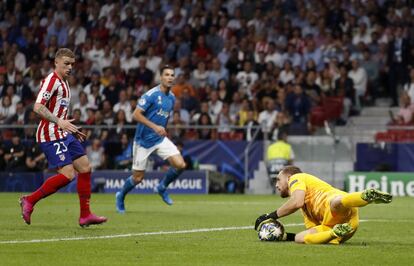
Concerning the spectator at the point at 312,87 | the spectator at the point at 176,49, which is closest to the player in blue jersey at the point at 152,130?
the spectator at the point at 312,87

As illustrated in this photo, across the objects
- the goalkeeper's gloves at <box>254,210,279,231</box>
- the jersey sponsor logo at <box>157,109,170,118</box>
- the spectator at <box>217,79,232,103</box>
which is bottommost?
the goalkeeper's gloves at <box>254,210,279,231</box>

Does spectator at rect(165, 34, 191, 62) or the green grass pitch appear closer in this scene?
the green grass pitch

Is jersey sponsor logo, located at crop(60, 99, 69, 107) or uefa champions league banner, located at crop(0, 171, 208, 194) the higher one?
jersey sponsor logo, located at crop(60, 99, 69, 107)

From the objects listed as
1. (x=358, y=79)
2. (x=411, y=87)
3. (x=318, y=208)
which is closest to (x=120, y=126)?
(x=358, y=79)

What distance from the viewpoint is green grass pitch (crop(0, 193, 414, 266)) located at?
9.95 m

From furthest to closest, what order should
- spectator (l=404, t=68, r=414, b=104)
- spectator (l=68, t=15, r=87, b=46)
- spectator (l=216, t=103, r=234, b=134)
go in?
spectator (l=68, t=15, r=87, b=46), spectator (l=216, t=103, r=234, b=134), spectator (l=404, t=68, r=414, b=104)

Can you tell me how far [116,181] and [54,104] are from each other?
43.1 ft

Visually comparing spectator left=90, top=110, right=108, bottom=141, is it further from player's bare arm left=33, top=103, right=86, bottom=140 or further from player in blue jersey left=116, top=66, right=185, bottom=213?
player's bare arm left=33, top=103, right=86, bottom=140

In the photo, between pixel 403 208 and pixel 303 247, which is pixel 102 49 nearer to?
pixel 403 208

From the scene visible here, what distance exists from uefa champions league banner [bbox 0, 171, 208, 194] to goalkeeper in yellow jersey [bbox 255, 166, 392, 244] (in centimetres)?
1499

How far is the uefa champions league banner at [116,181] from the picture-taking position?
26.8m

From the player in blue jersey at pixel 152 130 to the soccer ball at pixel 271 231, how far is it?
5.78 metres

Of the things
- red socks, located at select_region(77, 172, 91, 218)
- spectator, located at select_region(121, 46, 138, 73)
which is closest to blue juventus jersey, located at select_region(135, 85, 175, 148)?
red socks, located at select_region(77, 172, 91, 218)

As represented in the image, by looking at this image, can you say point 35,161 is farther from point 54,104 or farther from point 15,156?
point 54,104
